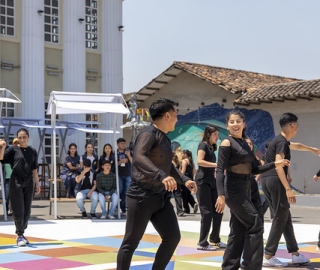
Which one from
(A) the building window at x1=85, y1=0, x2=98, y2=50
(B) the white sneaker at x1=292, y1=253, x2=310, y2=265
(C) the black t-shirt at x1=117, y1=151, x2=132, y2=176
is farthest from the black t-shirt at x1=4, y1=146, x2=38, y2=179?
(A) the building window at x1=85, y1=0, x2=98, y2=50

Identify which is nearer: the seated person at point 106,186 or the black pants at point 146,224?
the black pants at point 146,224

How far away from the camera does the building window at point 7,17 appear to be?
2635 cm

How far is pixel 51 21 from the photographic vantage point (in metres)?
28.1

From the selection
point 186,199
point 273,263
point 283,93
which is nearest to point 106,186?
point 186,199

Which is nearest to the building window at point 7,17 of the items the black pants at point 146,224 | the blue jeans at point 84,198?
the blue jeans at point 84,198

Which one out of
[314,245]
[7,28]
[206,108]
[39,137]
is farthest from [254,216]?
[206,108]

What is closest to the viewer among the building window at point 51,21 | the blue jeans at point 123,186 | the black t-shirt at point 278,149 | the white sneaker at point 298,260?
the black t-shirt at point 278,149

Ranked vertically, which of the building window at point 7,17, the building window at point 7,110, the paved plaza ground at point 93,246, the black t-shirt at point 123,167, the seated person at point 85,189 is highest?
the building window at point 7,17

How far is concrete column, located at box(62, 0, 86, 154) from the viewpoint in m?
27.9

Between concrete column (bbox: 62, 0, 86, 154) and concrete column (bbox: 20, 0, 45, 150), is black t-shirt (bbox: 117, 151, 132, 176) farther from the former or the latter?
concrete column (bbox: 62, 0, 86, 154)

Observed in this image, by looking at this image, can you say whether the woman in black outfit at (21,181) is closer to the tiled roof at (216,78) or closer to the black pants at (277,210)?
the black pants at (277,210)

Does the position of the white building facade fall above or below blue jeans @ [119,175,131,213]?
above

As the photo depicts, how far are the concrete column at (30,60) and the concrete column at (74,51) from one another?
1.33 m

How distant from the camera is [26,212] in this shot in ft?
34.7
